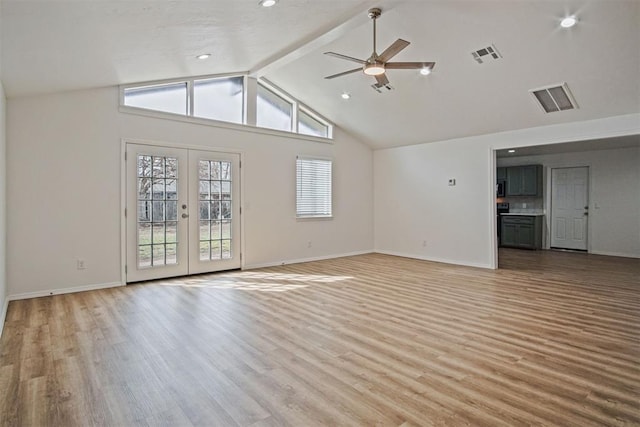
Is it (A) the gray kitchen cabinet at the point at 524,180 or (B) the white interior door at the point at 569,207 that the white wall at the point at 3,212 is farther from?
(B) the white interior door at the point at 569,207

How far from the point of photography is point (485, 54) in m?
4.52

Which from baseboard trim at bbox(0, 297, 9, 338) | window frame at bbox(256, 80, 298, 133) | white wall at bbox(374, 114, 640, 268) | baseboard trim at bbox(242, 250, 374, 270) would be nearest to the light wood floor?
baseboard trim at bbox(0, 297, 9, 338)

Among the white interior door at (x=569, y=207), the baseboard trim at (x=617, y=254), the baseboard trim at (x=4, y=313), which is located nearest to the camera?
the baseboard trim at (x=4, y=313)

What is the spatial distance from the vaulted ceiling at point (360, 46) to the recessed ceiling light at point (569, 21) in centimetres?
6

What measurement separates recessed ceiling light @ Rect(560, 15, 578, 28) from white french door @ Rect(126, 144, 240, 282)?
15.9ft

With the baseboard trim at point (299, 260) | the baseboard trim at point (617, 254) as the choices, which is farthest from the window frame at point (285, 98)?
the baseboard trim at point (617, 254)

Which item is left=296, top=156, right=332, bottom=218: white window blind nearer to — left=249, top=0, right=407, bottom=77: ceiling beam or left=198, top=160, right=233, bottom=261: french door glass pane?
left=198, top=160, right=233, bottom=261: french door glass pane

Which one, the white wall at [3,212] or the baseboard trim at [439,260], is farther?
the baseboard trim at [439,260]

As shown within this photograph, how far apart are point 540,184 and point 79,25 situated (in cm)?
971

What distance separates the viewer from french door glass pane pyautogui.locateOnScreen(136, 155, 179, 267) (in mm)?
5250

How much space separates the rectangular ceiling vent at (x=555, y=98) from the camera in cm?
486

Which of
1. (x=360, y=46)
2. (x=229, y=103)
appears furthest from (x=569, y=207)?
(x=229, y=103)

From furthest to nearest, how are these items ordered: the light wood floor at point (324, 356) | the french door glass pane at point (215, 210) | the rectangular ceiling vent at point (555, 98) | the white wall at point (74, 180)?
the french door glass pane at point (215, 210) < the rectangular ceiling vent at point (555, 98) < the white wall at point (74, 180) < the light wood floor at point (324, 356)

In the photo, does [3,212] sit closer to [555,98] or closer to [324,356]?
[324,356]
